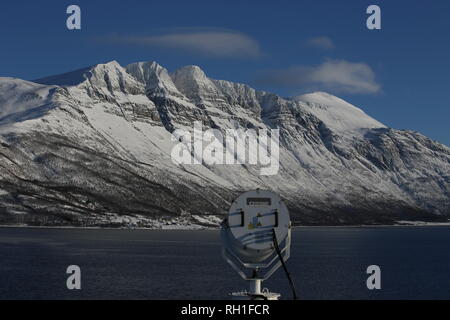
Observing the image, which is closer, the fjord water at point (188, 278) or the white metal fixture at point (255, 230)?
the white metal fixture at point (255, 230)

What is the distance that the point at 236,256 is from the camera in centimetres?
2866

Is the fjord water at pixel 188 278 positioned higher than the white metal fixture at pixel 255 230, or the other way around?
the fjord water at pixel 188 278

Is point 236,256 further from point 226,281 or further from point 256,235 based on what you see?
point 226,281

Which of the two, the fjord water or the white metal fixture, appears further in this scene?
the fjord water

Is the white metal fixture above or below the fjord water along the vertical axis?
below

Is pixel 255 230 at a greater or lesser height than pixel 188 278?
lesser

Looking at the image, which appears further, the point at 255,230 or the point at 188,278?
the point at 188,278
